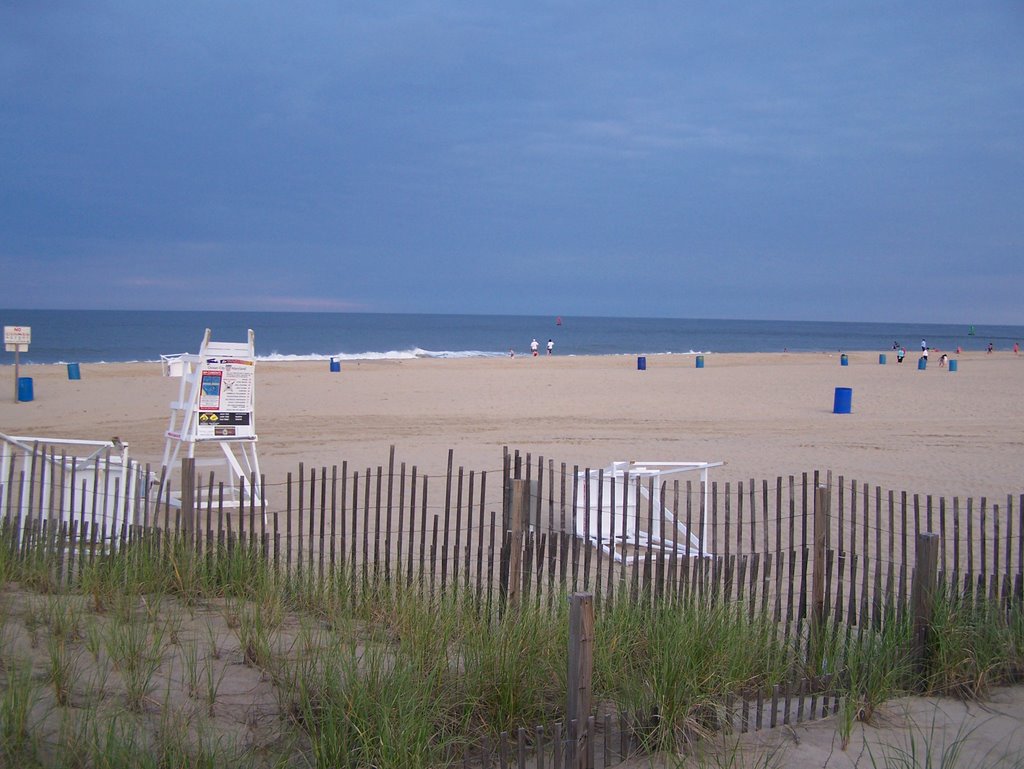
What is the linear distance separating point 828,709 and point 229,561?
372 cm

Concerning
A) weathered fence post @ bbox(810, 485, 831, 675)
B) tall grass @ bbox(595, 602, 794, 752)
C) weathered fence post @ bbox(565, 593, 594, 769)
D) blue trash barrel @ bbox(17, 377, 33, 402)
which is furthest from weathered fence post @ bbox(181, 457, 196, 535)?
blue trash barrel @ bbox(17, 377, 33, 402)

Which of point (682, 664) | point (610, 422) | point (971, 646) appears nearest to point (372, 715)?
point (682, 664)

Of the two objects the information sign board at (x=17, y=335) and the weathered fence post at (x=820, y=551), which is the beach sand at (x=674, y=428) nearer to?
the weathered fence post at (x=820, y=551)

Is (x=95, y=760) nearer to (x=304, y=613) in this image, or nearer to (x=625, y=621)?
(x=304, y=613)

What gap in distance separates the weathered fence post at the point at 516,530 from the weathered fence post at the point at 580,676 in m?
1.55

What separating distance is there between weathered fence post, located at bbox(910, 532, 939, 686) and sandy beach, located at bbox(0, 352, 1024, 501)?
519 cm

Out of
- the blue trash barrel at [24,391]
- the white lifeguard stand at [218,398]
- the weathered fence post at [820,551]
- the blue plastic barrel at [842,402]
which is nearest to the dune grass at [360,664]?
the weathered fence post at [820,551]

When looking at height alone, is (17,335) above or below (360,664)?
above

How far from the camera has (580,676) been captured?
3.62 m

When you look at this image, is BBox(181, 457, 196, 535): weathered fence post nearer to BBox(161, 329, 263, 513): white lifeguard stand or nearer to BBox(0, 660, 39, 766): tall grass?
BBox(161, 329, 263, 513): white lifeguard stand

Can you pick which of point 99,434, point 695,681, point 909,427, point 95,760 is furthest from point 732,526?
point 99,434

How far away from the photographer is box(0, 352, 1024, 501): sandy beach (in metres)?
12.4

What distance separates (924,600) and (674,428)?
1151 centimetres

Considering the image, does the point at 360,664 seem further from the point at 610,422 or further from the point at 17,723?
the point at 610,422
